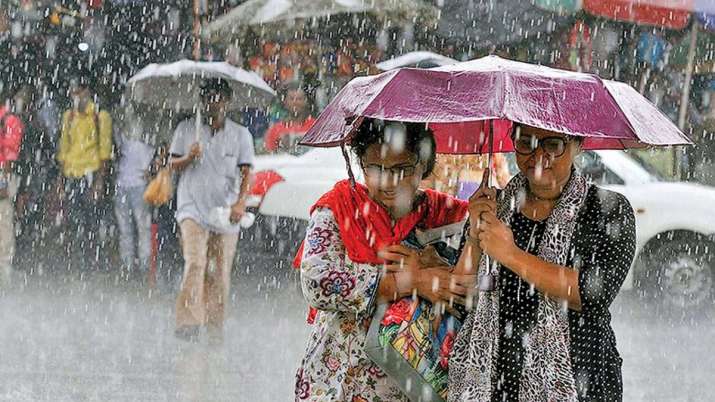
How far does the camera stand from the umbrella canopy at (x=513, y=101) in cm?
341

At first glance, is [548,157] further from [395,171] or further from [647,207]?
[647,207]

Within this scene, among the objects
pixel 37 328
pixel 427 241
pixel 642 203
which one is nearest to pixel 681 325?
pixel 642 203

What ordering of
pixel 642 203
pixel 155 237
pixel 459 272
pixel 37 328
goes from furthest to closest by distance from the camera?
pixel 155 237
pixel 642 203
pixel 37 328
pixel 459 272

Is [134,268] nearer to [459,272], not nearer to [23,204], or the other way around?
[23,204]

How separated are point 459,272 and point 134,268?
10.5 meters

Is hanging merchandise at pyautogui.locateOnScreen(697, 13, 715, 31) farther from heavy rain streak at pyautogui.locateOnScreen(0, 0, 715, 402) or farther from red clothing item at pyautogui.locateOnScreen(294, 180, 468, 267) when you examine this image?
red clothing item at pyautogui.locateOnScreen(294, 180, 468, 267)

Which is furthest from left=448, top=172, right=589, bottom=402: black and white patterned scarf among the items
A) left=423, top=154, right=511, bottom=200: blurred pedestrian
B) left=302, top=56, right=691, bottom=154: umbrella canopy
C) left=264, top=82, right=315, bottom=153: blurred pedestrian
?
left=264, top=82, right=315, bottom=153: blurred pedestrian

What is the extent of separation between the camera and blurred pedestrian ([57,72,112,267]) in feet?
47.3

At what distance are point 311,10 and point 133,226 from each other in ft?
10.1

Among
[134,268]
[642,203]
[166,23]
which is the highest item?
[166,23]

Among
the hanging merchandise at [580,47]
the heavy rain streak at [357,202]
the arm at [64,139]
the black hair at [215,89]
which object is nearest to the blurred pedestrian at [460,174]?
the heavy rain streak at [357,202]

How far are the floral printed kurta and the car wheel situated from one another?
8.71 meters

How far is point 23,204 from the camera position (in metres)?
15.5

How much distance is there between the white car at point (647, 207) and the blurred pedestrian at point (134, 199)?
1817 mm
